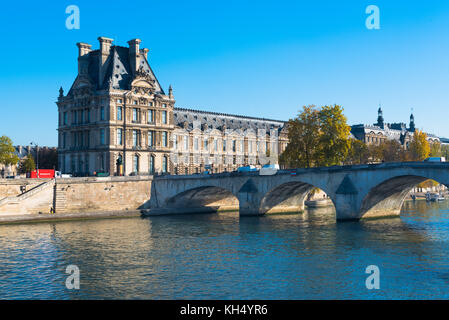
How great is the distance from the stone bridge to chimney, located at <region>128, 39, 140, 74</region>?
21.5m

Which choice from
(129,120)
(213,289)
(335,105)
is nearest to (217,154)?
(129,120)

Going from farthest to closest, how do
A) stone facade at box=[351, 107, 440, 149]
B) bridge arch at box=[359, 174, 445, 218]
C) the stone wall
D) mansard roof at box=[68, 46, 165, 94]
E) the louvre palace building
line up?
1. stone facade at box=[351, 107, 440, 149]
2. mansard roof at box=[68, 46, 165, 94]
3. the louvre palace building
4. the stone wall
5. bridge arch at box=[359, 174, 445, 218]

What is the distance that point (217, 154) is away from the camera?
106m

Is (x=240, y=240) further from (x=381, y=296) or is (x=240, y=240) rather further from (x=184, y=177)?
(x=184, y=177)

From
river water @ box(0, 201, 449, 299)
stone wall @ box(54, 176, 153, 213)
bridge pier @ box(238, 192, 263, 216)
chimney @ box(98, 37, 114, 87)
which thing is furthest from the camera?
chimney @ box(98, 37, 114, 87)

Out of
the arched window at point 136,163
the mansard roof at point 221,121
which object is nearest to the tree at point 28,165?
the arched window at point 136,163

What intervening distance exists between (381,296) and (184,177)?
2049 inches

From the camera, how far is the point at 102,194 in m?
74.7

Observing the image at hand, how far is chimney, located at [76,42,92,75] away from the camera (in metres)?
89.9

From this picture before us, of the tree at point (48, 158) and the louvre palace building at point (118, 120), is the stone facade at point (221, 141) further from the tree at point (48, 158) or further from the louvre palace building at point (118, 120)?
the tree at point (48, 158)

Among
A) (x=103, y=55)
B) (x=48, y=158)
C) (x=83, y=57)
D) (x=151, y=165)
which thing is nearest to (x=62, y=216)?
(x=151, y=165)

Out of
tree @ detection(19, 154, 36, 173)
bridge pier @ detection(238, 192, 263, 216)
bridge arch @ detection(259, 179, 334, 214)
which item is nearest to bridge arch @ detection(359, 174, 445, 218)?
bridge arch @ detection(259, 179, 334, 214)

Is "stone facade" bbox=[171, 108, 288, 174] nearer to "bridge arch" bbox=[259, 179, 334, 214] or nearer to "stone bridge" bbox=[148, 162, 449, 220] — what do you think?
"stone bridge" bbox=[148, 162, 449, 220]

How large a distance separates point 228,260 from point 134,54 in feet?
195
